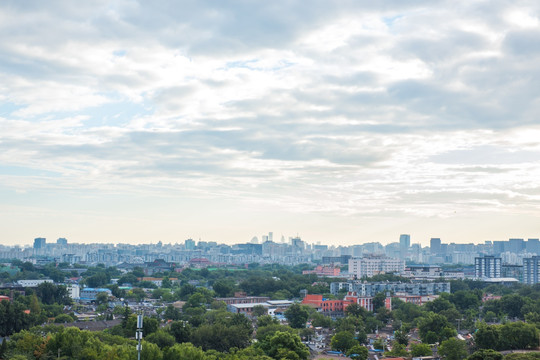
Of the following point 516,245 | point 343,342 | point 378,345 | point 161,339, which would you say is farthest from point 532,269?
point 516,245

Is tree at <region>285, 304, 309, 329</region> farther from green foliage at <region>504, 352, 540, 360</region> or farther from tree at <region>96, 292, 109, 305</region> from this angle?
tree at <region>96, 292, 109, 305</region>

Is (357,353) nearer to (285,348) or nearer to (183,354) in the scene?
(285,348)

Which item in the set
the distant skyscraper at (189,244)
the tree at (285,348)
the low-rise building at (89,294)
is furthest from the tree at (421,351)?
the distant skyscraper at (189,244)

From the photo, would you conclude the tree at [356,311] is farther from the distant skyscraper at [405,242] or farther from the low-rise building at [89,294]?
the distant skyscraper at [405,242]

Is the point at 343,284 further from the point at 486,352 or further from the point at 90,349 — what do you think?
the point at 90,349

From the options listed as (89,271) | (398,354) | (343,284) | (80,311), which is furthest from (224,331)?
(89,271)

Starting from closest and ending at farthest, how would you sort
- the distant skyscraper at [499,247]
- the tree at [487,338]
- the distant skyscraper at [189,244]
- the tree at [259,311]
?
the tree at [487,338]
the tree at [259,311]
the distant skyscraper at [499,247]
the distant skyscraper at [189,244]
